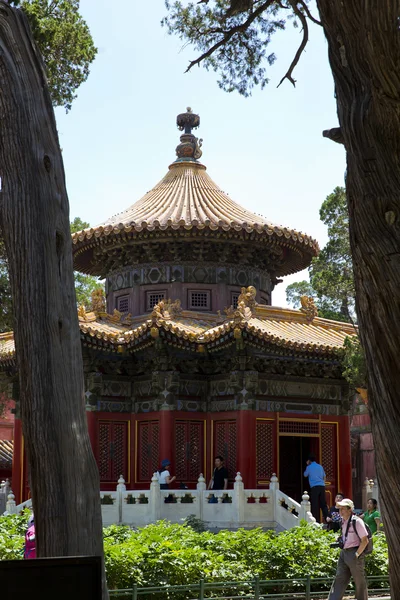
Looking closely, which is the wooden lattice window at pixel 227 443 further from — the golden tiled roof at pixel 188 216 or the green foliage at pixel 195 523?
the golden tiled roof at pixel 188 216

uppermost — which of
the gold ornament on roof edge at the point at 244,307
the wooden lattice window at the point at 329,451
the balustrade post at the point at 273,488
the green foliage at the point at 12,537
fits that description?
the gold ornament on roof edge at the point at 244,307

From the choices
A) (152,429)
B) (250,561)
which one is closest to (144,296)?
(152,429)

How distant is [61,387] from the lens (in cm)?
668

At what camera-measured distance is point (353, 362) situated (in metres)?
18.5

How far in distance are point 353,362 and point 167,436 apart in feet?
14.4

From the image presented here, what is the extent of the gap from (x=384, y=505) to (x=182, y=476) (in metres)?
15.1

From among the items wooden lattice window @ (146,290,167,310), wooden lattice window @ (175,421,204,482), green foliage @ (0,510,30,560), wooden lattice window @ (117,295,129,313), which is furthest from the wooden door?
green foliage @ (0,510,30,560)

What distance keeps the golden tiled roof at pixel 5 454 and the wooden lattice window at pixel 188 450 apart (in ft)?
54.7

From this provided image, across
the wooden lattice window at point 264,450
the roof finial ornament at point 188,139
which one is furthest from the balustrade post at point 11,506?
the roof finial ornament at point 188,139

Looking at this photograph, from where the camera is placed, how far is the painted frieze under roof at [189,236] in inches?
826

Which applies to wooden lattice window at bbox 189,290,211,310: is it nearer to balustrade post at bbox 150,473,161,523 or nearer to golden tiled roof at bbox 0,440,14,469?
balustrade post at bbox 150,473,161,523

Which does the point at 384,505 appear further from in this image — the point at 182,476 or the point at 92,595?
the point at 182,476

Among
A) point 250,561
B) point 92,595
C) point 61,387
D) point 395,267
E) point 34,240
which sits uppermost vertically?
point 34,240

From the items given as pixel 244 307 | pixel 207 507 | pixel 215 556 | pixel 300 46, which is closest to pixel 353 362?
pixel 244 307
